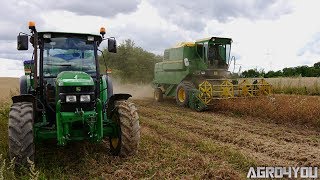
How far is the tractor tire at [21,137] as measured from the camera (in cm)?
570

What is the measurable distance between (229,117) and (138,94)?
11.1 metres

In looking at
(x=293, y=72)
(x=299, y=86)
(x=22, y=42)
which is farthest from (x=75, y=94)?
(x=293, y=72)

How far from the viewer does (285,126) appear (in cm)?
1059

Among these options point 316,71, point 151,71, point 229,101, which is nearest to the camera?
point 229,101

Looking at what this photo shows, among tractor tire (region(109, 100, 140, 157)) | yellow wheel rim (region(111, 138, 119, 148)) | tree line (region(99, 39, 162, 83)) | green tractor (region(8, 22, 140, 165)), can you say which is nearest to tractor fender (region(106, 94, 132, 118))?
green tractor (region(8, 22, 140, 165))

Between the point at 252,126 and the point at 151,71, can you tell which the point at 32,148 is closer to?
the point at 252,126

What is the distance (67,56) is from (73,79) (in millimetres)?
977

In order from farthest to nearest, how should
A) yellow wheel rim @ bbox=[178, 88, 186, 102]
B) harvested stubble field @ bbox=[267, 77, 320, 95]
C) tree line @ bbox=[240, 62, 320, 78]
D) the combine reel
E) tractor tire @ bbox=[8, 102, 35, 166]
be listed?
tree line @ bbox=[240, 62, 320, 78]
harvested stubble field @ bbox=[267, 77, 320, 95]
yellow wheel rim @ bbox=[178, 88, 186, 102]
the combine reel
tractor tire @ bbox=[8, 102, 35, 166]

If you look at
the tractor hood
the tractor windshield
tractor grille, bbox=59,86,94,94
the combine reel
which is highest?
the tractor windshield

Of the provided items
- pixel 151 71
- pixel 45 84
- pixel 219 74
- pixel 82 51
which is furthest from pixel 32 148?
pixel 151 71

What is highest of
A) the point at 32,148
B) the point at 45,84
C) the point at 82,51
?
the point at 82,51

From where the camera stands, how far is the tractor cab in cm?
1548

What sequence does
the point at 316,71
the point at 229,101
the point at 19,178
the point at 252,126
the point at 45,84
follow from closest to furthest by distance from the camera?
the point at 19,178 → the point at 45,84 → the point at 252,126 → the point at 229,101 → the point at 316,71

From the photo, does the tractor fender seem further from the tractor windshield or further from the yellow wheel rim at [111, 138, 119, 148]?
the tractor windshield
